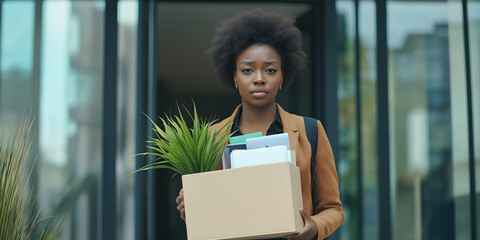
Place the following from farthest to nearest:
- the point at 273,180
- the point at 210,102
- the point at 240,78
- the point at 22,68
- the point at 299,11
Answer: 1. the point at 210,102
2. the point at 299,11
3. the point at 22,68
4. the point at 240,78
5. the point at 273,180

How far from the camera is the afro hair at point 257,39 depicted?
219 centimetres

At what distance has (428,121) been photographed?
5.47 m

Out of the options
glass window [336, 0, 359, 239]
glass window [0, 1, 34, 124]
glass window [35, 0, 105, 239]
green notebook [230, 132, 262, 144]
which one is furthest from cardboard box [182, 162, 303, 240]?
glass window [336, 0, 359, 239]

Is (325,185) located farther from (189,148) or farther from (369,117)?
(369,117)

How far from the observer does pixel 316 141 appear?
2.22m

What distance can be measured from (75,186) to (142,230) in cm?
77

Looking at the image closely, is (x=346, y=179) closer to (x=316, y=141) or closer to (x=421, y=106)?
(x=421, y=106)

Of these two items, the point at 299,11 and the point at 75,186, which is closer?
the point at 75,186

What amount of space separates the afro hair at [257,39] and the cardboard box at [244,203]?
0.55m

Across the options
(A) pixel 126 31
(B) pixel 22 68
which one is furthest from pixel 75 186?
(A) pixel 126 31

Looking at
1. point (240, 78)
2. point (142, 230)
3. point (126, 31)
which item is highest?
point (126, 31)

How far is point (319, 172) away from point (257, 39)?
56 centimetres

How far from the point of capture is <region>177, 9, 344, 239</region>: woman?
7.02 ft

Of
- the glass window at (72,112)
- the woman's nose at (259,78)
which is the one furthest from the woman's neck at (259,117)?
the glass window at (72,112)
